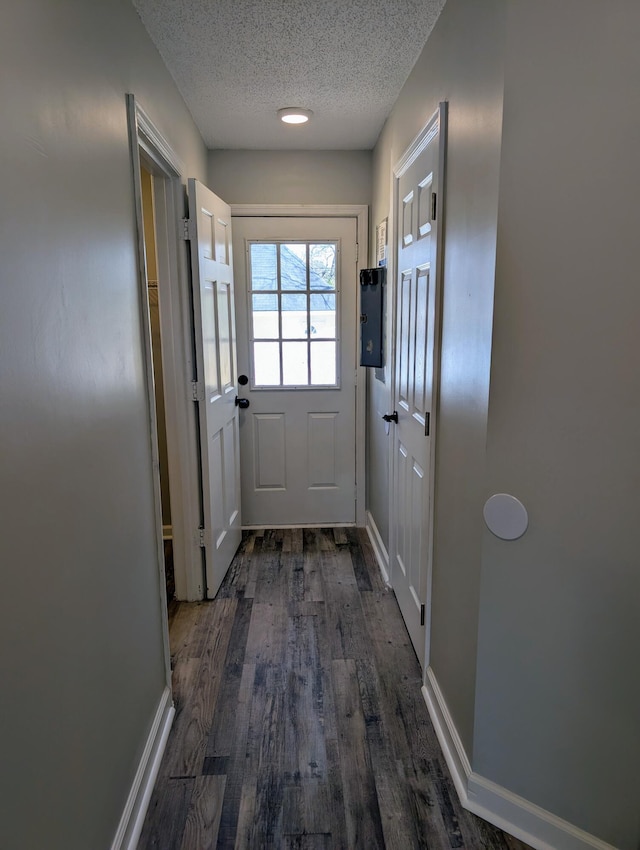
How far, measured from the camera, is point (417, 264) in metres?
2.17

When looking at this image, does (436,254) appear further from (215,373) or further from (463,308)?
(215,373)

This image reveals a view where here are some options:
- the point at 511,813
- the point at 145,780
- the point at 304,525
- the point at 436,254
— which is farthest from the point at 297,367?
the point at 511,813

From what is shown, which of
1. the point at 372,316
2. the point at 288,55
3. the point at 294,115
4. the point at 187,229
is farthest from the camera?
the point at 372,316

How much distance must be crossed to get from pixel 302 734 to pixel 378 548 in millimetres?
1483

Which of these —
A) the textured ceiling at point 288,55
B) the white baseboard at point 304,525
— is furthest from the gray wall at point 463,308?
the white baseboard at point 304,525

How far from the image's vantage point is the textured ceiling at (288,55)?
1768 millimetres

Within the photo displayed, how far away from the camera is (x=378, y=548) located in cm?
328

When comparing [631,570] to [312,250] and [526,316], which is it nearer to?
[526,316]

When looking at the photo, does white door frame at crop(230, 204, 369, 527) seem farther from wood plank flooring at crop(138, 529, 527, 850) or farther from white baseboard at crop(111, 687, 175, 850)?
white baseboard at crop(111, 687, 175, 850)

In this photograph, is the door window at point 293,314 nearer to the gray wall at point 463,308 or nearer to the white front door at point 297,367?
→ the white front door at point 297,367

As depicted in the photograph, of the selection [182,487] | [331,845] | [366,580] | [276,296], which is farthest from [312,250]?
[331,845]

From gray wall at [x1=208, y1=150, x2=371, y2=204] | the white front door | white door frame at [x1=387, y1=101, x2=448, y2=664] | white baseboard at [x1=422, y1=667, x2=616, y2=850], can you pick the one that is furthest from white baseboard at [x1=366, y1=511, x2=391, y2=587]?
gray wall at [x1=208, y1=150, x2=371, y2=204]

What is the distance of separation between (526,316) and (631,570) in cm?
64

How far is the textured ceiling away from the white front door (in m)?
0.69
